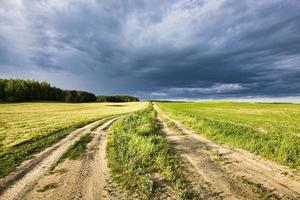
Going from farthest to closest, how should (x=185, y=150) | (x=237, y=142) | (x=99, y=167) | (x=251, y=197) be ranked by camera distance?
1. (x=237, y=142)
2. (x=185, y=150)
3. (x=99, y=167)
4. (x=251, y=197)

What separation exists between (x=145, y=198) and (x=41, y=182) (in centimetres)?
450

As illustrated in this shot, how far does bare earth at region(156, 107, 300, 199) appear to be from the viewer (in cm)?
846

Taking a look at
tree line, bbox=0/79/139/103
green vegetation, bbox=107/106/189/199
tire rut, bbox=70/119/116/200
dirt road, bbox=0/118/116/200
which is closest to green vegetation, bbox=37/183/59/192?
dirt road, bbox=0/118/116/200

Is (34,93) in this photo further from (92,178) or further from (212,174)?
(212,174)

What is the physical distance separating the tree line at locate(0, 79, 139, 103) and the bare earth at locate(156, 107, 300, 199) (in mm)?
123787

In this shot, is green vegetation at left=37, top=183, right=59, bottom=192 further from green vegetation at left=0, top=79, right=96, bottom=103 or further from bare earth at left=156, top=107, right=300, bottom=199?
green vegetation at left=0, top=79, right=96, bottom=103

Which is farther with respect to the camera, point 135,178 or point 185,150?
point 185,150

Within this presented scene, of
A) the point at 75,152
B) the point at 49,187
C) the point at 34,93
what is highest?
Answer: the point at 34,93

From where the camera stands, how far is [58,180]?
10.1m

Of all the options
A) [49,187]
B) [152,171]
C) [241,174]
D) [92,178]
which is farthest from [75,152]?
[241,174]

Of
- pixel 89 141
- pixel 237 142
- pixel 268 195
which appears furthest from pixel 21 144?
pixel 268 195

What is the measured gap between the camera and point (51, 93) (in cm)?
14588

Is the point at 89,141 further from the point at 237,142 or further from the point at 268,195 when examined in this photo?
the point at 268,195

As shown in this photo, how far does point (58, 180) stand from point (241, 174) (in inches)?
297
